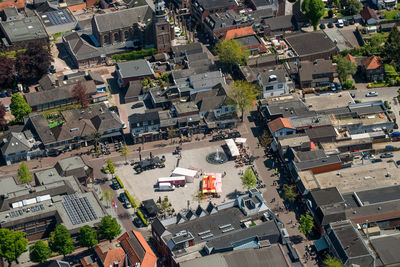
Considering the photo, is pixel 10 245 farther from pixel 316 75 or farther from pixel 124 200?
pixel 316 75

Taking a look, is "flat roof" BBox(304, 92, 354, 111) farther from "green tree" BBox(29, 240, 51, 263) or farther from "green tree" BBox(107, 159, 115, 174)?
"green tree" BBox(29, 240, 51, 263)

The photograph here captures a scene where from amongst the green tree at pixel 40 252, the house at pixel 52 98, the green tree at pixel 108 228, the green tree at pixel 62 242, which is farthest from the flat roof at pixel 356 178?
the house at pixel 52 98

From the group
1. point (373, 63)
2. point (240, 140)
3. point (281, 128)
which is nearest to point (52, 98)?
point (240, 140)

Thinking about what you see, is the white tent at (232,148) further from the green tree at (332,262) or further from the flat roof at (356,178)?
the green tree at (332,262)

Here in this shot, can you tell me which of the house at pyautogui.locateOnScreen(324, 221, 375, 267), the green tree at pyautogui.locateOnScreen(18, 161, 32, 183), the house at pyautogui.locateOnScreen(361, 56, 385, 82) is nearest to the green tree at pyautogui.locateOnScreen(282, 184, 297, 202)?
the house at pyautogui.locateOnScreen(324, 221, 375, 267)

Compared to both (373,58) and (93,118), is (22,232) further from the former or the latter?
(373,58)

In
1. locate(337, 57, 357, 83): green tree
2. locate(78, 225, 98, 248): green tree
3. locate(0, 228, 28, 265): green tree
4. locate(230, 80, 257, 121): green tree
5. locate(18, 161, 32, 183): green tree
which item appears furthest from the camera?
locate(337, 57, 357, 83): green tree
